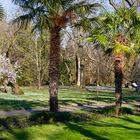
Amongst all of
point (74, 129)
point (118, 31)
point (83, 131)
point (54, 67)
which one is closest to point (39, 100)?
point (118, 31)

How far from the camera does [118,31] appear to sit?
2316cm

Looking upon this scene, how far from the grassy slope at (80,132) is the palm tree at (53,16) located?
102 inches

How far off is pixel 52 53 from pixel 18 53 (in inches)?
1613

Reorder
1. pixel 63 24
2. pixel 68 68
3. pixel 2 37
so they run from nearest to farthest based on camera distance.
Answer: pixel 63 24
pixel 2 37
pixel 68 68

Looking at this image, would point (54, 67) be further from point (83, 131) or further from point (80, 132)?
point (80, 132)

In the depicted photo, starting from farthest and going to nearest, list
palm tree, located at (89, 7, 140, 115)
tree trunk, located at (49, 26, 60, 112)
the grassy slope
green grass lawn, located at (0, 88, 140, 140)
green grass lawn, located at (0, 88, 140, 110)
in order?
green grass lawn, located at (0, 88, 140, 110) < palm tree, located at (89, 7, 140, 115) < tree trunk, located at (49, 26, 60, 112) < green grass lawn, located at (0, 88, 140, 140) < the grassy slope

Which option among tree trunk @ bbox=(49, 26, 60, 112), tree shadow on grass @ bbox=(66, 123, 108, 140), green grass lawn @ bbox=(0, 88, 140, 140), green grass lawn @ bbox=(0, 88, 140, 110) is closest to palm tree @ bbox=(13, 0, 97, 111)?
tree trunk @ bbox=(49, 26, 60, 112)

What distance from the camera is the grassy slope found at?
14.8 meters

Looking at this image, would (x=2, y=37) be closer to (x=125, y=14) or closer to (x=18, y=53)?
(x=18, y=53)

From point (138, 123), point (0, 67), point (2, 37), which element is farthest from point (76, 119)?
point (2, 37)

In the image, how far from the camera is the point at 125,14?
22938 mm

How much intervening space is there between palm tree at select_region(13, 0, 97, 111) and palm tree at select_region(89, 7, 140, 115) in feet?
7.85

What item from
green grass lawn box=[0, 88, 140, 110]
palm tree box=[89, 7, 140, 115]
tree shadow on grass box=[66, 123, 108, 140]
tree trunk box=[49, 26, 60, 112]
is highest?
palm tree box=[89, 7, 140, 115]

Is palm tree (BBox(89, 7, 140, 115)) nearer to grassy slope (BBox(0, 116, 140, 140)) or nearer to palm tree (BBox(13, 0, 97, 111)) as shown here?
palm tree (BBox(13, 0, 97, 111))
